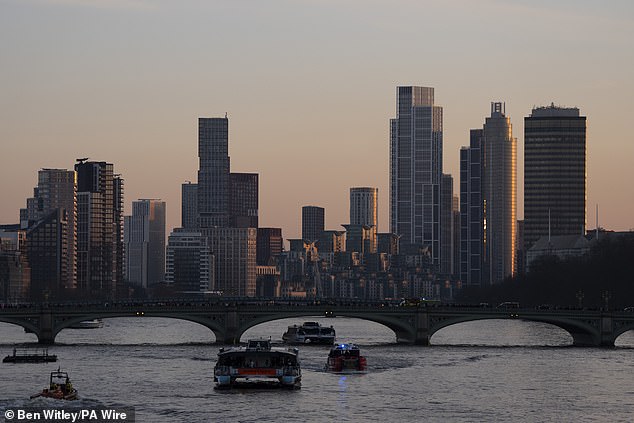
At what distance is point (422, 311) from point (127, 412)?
8123 centimetres

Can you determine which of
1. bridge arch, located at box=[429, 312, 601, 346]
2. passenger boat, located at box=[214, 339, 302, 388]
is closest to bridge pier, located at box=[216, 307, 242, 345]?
bridge arch, located at box=[429, 312, 601, 346]

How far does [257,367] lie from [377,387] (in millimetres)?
9687

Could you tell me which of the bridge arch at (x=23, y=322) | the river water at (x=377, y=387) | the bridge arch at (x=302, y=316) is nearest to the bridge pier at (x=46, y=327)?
the bridge arch at (x=23, y=322)

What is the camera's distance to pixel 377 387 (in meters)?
130

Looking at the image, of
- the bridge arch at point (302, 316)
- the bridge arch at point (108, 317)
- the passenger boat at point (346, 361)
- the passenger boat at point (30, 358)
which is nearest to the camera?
the passenger boat at point (346, 361)

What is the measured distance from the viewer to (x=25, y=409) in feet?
349

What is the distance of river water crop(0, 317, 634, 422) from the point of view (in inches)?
4387

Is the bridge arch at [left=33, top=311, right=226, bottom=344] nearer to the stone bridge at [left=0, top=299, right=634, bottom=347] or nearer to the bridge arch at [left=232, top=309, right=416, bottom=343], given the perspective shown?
the stone bridge at [left=0, top=299, right=634, bottom=347]

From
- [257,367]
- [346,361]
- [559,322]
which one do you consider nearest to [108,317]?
[346,361]

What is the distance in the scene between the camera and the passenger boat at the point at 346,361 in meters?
145

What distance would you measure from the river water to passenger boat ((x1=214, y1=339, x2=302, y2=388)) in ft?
4.93

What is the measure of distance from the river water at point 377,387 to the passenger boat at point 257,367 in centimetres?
150

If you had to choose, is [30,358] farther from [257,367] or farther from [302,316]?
[302,316]

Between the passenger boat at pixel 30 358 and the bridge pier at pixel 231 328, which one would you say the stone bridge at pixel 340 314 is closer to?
the bridge pier at pixel 231 328
